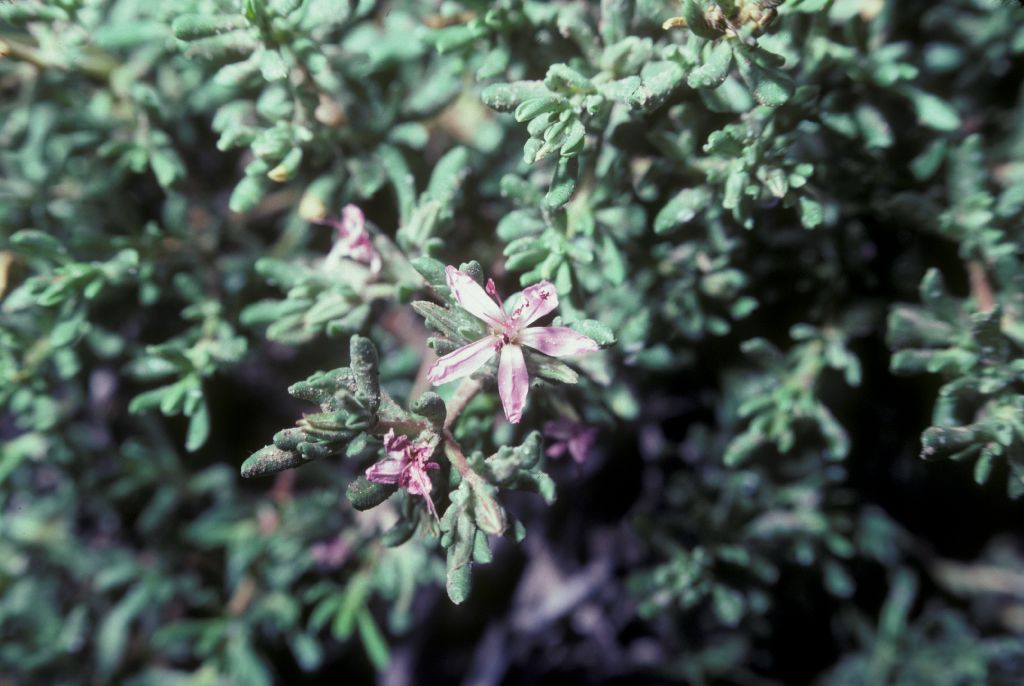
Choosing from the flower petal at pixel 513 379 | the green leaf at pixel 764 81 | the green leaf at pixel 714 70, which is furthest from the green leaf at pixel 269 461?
the green leaf at pixel 764 81

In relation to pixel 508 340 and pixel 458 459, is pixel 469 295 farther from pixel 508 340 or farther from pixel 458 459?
pixel 458 459

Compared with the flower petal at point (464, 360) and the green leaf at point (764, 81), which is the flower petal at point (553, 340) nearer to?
the flower petal at point (464, 360)

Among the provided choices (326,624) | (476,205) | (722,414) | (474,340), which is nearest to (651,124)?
(476,205)

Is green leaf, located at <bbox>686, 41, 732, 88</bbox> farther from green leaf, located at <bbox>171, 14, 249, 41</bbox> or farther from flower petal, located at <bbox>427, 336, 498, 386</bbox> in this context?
green leaf, located at <bbox>171, 14, 249, 41</bbox>

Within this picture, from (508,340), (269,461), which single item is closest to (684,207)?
(508,340)

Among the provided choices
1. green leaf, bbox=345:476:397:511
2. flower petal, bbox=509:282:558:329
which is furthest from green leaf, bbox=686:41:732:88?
green leaf, bbox=345:476:397:511

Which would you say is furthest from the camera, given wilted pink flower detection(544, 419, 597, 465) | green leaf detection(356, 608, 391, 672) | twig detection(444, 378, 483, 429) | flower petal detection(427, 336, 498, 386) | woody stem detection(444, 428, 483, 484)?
green leaf detection(356, 608, 391, 672)

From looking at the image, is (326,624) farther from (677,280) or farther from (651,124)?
(651,124)
